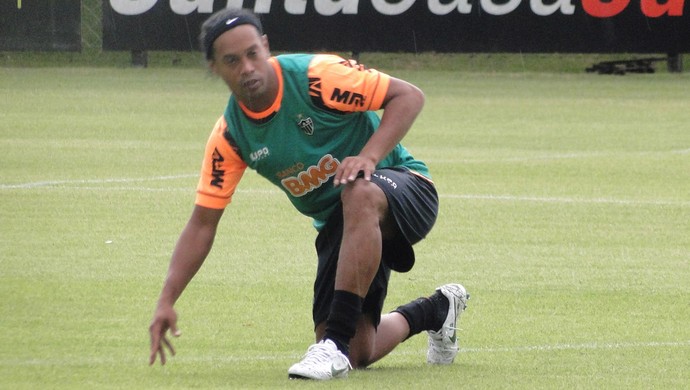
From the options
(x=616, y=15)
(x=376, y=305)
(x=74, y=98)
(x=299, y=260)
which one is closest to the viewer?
(x=376, y=305)

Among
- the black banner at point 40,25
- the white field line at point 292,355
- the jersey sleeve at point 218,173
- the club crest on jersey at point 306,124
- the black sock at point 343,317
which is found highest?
the club crest on jersey at point 306,124

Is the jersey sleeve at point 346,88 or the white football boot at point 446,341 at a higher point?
the jersey sleeve at point 346,88

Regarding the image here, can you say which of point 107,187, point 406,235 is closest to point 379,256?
point 406,235

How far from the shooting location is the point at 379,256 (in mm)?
6215

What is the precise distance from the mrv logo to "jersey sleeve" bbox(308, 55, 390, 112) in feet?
72.0

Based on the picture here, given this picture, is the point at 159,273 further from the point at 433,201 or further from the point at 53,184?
the point at 53,184

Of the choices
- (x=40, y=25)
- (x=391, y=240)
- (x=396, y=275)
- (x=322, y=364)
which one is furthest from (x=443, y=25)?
(x=322, y=364)

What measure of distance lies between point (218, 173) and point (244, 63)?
50 cm

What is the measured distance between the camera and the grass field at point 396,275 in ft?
21.7

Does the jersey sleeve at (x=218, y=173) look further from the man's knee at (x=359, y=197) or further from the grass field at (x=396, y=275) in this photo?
the grass field at (x=396, y=275)

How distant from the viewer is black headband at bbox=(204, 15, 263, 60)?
6207mm

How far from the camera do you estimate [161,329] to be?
6.11 m

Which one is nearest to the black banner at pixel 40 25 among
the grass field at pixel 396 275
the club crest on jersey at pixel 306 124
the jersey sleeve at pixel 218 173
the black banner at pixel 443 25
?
the black banner at pixel 443 25

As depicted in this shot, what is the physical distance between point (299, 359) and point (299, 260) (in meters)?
3.08
